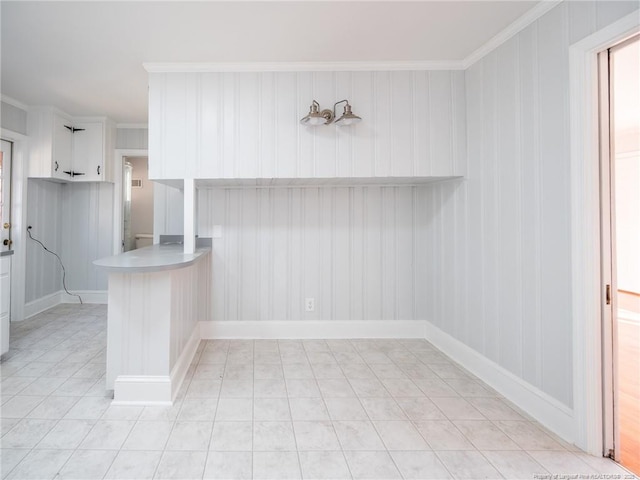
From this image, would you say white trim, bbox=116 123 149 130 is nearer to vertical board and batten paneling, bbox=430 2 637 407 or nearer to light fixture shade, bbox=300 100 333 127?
light fixture shade, bbox=300 100 333 127

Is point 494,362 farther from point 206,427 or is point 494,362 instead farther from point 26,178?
point 26,178

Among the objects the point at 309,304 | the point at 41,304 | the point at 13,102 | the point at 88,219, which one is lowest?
the point at 41,304

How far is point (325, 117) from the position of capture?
2492mm

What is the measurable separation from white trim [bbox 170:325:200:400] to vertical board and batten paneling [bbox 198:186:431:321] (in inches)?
13.6

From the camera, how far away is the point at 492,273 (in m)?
2.25

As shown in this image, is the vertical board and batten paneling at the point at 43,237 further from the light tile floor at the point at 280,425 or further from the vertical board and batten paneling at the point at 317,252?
the vertical board and batten paneling at the point at 317,252

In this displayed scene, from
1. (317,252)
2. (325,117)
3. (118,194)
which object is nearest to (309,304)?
(317,252)

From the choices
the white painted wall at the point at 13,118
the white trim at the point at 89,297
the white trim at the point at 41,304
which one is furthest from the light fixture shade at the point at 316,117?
the white trim at the point at 41,304

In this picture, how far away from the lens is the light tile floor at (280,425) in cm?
147

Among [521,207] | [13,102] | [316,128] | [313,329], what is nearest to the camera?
[521,207]

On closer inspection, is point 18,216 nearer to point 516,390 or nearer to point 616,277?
point 516,390

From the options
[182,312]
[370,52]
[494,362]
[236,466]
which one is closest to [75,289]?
[182,312]

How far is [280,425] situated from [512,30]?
2.74 m

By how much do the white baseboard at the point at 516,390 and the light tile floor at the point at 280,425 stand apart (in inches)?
2.3
